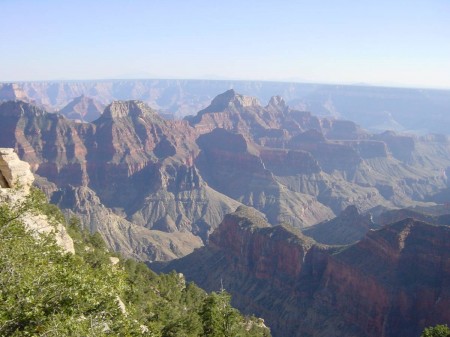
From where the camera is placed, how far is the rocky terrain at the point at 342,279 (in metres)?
89.3

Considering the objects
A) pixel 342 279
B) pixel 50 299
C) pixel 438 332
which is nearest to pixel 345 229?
pixel 342 279

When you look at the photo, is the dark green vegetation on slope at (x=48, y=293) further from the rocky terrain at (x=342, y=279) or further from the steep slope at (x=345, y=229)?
the steep slope at (x=345, y=229)

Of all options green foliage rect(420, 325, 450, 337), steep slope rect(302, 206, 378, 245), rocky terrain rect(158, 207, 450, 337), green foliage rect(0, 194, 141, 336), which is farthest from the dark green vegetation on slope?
steep slope rect(302, 206, 378, 245)

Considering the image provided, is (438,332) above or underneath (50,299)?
underneath

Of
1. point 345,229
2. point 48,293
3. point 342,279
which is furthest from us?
point 345,229

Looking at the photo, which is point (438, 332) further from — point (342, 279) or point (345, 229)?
point (345, 229)

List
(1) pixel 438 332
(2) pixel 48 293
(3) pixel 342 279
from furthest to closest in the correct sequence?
1. (3) pixel 342 279
2. (1) pixel 438 332
3. (2) pixel 48 293

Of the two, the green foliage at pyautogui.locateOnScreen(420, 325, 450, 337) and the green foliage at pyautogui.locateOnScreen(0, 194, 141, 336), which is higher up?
the green foliage at pyautogui.locateOnScreen(0, 194, 141, 336)

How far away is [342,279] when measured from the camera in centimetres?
10281

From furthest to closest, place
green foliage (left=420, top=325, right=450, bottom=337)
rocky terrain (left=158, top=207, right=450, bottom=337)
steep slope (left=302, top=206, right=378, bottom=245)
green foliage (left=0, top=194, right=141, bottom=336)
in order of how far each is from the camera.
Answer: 1. steep slope (left=302, top=206, right=378, bottom=245)
2. rocky terrain (left=158, top=207, right=450, bottom=337)
3. green foliage (left=420, top=325, right=450, bottom=337)
4. green foliage (left=0, top=194, right=141, bottom=336)

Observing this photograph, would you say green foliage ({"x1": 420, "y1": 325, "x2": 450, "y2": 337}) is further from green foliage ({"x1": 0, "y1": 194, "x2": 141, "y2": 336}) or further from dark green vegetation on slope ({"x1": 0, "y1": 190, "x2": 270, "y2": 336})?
green foliage ({"x1": 0, "y1": 194, "x2": 141, "y2": 336})

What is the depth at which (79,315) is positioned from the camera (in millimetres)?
21875

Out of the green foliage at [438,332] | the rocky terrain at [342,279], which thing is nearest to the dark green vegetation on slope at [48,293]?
the green foliage at [438,332]

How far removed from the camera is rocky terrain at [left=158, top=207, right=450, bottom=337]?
293 ft
